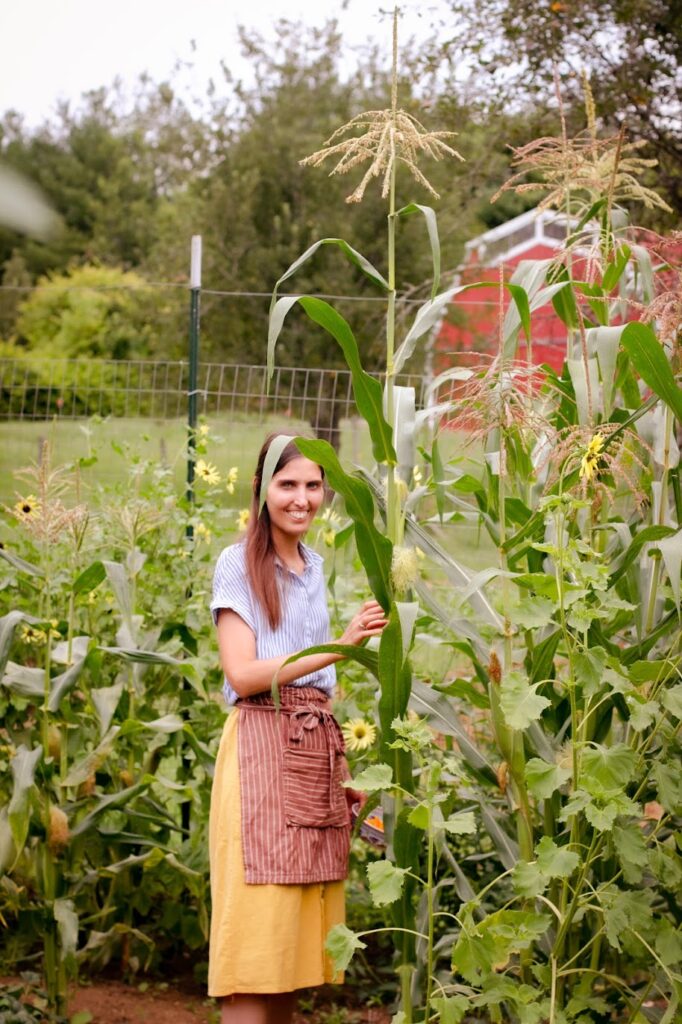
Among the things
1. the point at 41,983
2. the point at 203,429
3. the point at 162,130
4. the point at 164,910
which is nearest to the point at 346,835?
the point at 164,910

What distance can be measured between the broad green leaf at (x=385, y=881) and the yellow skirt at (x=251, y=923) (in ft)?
1.98

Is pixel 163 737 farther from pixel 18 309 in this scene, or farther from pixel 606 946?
pixel 18 309

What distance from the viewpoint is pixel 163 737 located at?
3.31 m

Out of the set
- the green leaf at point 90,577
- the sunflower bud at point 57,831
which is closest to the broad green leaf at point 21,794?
the sunflower bud at point 57,831

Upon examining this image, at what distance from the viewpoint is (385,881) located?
197 centimetres

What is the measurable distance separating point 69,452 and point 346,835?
827 cm

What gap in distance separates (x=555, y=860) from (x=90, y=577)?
5.11ft

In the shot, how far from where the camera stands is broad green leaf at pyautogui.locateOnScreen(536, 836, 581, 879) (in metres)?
1.92

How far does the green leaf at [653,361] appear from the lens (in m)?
2.10

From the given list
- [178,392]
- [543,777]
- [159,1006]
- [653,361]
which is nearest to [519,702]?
[543,777]

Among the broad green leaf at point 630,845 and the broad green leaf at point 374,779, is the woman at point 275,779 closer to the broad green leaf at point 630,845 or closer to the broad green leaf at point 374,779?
the broad green leaf at point 374,779

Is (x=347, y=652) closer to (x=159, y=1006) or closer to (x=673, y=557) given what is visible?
(x=673, y=557)

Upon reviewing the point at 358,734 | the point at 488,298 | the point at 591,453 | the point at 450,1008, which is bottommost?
the point at 450,1008

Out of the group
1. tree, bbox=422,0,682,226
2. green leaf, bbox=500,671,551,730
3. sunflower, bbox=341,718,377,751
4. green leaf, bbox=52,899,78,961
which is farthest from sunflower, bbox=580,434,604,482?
tree, bbox=422,0,682,226
